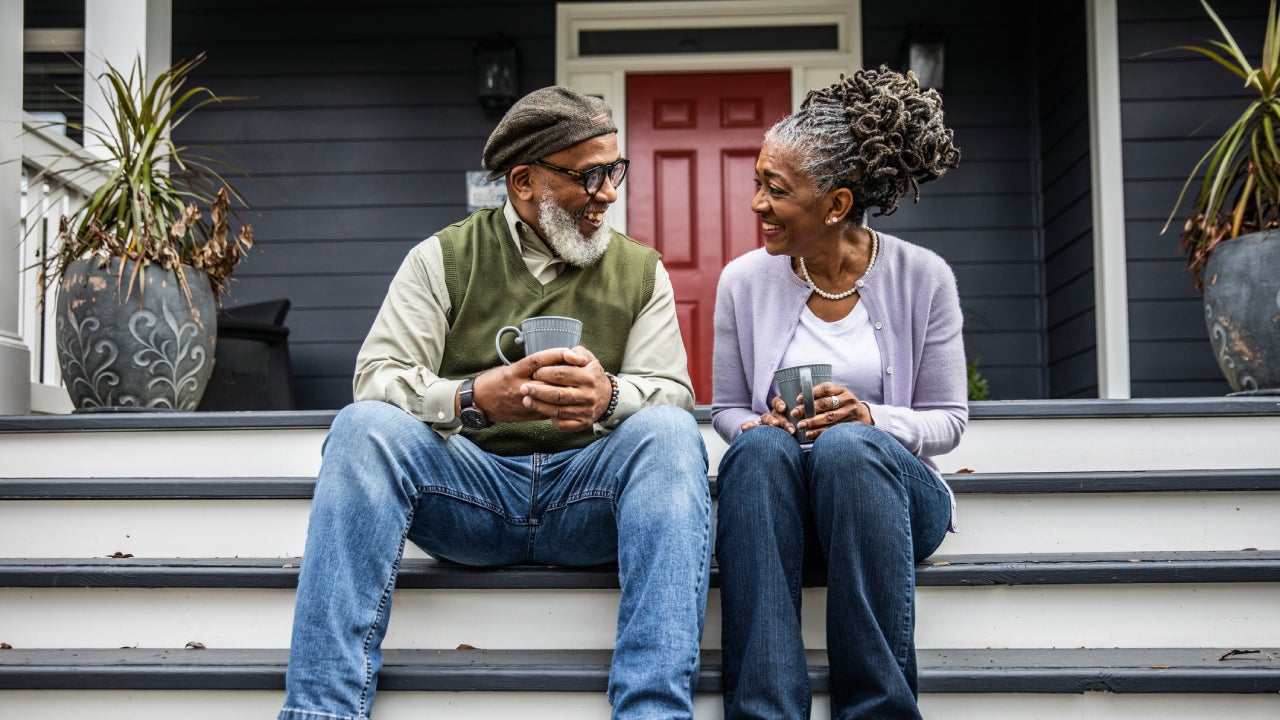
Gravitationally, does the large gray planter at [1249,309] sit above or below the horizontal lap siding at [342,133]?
below

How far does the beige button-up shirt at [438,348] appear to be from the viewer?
1833mm

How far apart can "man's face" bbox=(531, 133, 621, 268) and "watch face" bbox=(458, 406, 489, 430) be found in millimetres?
388

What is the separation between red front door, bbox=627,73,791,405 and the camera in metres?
4.62

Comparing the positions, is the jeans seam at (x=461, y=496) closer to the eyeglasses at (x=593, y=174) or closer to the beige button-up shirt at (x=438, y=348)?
the beige button-up shirt at (x=438, y=348)

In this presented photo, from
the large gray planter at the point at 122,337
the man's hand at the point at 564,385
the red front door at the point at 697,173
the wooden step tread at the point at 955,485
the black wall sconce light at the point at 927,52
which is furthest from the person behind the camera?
the red front door at the point at 697,173

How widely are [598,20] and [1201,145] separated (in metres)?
2.44

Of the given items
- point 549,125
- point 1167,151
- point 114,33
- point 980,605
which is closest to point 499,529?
point 549,125

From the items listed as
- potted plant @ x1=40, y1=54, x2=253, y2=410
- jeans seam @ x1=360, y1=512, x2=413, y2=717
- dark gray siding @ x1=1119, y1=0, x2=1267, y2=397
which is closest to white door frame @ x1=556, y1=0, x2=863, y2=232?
dark gray siding @ x1=1119, y1=0, x2=1267, y2=397

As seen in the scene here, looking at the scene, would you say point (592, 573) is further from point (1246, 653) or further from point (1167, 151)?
point (1167, 151)

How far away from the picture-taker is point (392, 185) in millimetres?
4715

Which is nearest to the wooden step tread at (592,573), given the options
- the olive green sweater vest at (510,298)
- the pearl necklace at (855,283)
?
the olive green sweater vest at (510,298)

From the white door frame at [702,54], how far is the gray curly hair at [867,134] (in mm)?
2706

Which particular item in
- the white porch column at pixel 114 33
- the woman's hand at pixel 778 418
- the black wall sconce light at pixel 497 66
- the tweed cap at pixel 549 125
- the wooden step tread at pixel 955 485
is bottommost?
the wooden step tread at pixel 955 485

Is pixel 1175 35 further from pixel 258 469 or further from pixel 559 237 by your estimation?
pixel 258 469
